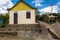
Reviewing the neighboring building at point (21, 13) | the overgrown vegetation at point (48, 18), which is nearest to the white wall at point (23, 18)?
the neighboring building at point (21, 13)

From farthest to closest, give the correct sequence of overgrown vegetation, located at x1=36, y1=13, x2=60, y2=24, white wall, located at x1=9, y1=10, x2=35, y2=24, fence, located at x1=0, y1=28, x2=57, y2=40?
1. white wall, located at x1=9, y1=10, x2=35, y2=24
2. overgrown vegetation, located at x1=36, y1=13, x2=60, y2=24
3. fence, located at x1=0, y1=28, x2=57, y2=40

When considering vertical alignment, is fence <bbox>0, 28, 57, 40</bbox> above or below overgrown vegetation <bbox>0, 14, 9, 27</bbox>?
below

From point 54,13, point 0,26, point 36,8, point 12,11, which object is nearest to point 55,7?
point 54,13

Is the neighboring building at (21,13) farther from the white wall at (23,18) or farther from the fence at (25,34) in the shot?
the fence at (25,34)

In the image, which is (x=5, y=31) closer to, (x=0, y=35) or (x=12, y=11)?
(x=0, y=35)

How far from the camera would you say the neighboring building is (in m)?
4.95

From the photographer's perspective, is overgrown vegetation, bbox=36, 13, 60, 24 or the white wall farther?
the white wall

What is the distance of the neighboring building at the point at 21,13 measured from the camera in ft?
16.2

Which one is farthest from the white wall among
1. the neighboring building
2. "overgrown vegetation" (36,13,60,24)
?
"overgrown vegetation" (36,13,60,24)

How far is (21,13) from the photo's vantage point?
5012 millimetres

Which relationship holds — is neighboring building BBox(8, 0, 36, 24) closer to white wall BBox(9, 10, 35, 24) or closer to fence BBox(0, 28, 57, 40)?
white wall BBox(9, 10, 35, 24)

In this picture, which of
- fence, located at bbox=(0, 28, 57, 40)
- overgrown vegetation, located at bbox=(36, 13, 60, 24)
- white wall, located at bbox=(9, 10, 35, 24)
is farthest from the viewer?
white wall, located at bbox=(9, 10, 35, 24)

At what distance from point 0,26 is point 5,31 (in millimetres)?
196

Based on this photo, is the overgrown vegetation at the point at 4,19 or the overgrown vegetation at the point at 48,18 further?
the overgrown vegetation at the point at 4,19
